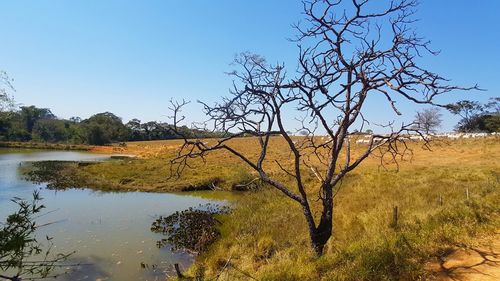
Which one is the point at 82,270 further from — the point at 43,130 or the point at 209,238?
the point at 43,130

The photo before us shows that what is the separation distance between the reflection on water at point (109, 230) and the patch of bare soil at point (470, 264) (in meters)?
6.59

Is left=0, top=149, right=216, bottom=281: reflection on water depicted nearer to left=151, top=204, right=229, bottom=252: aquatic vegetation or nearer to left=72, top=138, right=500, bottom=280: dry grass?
left=151, top=204, right=229, bottom=252: aquatic vegetation

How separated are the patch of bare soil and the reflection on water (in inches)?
260

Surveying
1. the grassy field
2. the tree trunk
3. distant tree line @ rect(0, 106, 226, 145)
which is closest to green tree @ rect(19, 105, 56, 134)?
distant tree line @ rect(0, 106, 226, 145)

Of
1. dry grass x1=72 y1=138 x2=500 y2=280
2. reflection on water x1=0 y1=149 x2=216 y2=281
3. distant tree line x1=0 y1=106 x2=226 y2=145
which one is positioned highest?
distant tree line x1=0 y1=106 x2=226 y2=145

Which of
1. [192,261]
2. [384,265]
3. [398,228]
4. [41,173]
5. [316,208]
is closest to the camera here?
[384,265]

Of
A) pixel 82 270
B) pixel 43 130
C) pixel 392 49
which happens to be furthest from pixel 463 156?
pixel 43 130

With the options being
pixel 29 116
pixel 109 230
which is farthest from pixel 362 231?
pixel 29 116

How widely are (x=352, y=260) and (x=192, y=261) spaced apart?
648 centimetres

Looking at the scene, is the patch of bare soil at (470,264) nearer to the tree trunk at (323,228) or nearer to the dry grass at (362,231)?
the dry grass at (362,231)

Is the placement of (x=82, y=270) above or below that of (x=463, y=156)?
below

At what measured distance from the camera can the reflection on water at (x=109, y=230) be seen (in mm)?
11660

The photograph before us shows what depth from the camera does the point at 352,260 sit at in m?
7.42

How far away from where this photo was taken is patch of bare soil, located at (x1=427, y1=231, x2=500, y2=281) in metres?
6.63
